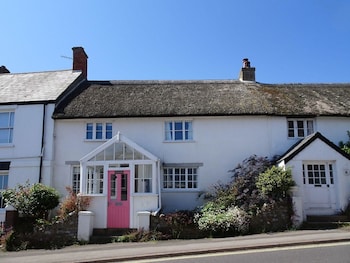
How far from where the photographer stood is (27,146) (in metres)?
18.3

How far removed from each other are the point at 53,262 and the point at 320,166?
12.9m

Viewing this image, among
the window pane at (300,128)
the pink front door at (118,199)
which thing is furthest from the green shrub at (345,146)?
the pink front door at (118,199)

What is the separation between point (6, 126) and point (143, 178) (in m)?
8.62

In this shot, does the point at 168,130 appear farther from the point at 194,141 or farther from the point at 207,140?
the point at 207,140

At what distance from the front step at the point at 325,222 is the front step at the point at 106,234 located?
763cm

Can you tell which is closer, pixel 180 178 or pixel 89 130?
pixel 180 178

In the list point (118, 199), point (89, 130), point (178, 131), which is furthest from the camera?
point (89, 130)

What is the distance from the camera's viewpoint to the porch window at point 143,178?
16172 millimetres

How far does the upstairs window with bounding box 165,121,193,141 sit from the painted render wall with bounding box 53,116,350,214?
0.28 meters

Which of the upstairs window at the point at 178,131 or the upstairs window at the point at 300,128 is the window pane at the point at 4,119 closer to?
the upstairs window at the point at 178,131

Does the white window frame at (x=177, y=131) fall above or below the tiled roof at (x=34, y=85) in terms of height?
below

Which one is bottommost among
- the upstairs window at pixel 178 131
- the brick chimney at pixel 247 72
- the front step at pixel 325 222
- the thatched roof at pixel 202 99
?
the front step at pixel 325 222

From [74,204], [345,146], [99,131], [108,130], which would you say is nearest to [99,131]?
[99,131]

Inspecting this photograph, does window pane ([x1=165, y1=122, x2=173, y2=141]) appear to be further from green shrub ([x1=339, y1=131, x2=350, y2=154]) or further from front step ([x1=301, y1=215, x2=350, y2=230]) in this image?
green shrub ([x1=339, y1=131, x2=350, y2=154])
